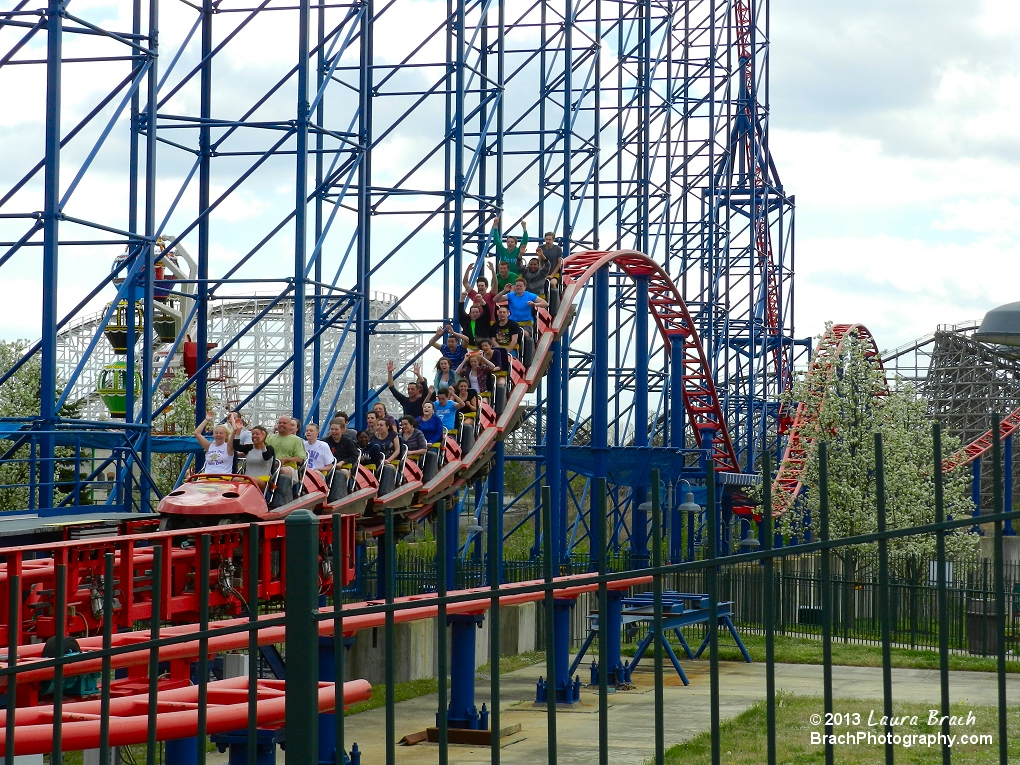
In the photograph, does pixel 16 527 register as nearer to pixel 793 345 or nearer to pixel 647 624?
pixel 647 624

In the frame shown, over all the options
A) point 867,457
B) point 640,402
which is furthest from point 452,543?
point 867,457

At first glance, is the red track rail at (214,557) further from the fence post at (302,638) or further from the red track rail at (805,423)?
the red track rail at (805,423)

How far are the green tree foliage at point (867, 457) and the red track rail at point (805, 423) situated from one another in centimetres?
15

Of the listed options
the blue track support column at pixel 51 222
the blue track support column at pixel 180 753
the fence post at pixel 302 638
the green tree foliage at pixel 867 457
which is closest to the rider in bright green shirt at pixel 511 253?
the blue track support column at pixel 51 222

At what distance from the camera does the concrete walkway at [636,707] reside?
41.0 feet

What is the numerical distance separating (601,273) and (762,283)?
16.0 m

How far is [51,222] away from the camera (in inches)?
459

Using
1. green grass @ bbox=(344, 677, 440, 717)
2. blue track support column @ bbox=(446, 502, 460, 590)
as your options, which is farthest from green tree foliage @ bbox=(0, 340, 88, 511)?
green grass @ bbox=(344, 677, 440, 717)

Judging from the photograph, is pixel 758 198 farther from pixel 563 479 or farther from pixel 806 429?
→ pixel 563 479

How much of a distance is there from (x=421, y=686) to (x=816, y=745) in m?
6.26

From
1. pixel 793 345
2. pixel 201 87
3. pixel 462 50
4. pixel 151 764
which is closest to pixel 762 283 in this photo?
pixel 793 345

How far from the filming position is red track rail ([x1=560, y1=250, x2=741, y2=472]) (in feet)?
63.7

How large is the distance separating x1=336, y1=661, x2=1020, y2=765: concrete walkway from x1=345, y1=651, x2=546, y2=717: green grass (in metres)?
0.15
